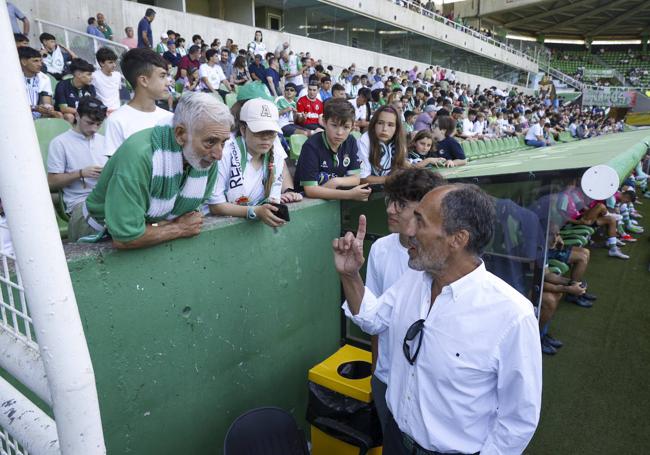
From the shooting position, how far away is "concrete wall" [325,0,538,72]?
21719 mm

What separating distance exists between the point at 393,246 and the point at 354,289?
466 mm

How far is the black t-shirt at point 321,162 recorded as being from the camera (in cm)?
318

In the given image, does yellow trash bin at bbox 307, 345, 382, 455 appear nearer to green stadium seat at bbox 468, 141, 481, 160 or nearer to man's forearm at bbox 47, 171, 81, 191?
man's forearm at bbox 47, 171, 81, 191

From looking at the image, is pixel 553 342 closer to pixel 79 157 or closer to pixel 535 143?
pixel 79 157

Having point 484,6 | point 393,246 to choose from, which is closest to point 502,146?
point 393,246

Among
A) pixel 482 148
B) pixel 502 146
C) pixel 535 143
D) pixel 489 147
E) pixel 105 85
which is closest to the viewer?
pixel 105 85

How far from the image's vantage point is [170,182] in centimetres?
191

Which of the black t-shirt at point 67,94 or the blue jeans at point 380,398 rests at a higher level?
the black t-shirt at point 67,94

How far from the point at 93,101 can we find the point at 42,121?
1.00m

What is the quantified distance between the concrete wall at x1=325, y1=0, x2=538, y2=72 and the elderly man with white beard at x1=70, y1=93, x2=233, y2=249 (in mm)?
20003

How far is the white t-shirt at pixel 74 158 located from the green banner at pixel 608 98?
1723 inches

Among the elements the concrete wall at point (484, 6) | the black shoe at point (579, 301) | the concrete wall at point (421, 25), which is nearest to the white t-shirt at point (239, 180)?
the black shoe at point (579, 301)

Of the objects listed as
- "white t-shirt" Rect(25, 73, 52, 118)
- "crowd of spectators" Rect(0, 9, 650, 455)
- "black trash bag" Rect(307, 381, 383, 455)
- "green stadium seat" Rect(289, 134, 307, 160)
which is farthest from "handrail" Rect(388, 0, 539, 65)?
"black trash bag" Rect(307, 381, 383, 455)

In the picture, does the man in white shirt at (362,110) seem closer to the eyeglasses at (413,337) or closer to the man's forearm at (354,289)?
the man's forearm at (354,289)
